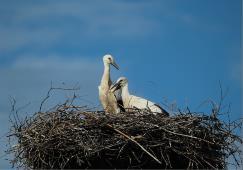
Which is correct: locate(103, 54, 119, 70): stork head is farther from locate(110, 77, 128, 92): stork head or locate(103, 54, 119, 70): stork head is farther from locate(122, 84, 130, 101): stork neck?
locate(122, 84, 130, 101): stork neck

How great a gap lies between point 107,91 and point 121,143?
7.48 ft

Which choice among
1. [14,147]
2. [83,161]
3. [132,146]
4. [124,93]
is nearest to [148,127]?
[132,146]

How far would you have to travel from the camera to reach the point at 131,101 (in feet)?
25.8

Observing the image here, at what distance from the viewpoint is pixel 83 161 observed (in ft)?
19.7

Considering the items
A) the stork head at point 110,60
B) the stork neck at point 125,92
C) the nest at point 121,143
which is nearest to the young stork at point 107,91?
the stork head at point 110,60

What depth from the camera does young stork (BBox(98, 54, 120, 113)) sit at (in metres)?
8.14

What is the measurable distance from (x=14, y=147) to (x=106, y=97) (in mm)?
2073

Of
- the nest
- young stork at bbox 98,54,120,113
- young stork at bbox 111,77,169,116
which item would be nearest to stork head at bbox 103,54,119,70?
young stork at bbox 98,54,120,113

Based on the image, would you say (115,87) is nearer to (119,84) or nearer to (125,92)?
(119,84)

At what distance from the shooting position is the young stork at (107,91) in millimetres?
8141

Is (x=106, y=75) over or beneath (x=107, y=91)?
over

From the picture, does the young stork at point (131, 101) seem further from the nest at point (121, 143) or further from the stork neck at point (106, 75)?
the nest at point (121, 143)

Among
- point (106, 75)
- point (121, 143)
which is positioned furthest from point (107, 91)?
point (121, 143)

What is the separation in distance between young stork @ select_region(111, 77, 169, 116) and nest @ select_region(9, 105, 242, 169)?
1016mm
